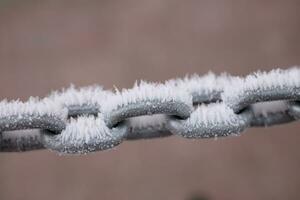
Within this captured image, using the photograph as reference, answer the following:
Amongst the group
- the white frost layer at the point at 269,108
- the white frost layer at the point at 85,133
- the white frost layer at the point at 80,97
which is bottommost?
the white frost layer at the point at 85,133

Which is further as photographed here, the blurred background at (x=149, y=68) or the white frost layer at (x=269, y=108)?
the blurred background at (x=149, y=68)

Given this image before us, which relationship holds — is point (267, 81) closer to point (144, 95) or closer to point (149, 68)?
point (144, 95)

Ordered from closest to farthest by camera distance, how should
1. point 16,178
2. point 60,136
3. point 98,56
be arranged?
point 60,136 < point 16,178 < point 98,56

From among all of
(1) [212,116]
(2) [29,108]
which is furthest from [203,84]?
(2) [29,108]

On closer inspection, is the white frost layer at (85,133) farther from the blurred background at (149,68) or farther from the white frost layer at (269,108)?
the blurred background at (149,68)

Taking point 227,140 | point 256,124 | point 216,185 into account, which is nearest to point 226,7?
point 227,140

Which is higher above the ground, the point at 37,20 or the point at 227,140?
the point at 37,20

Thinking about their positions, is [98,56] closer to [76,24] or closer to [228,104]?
[76,24]

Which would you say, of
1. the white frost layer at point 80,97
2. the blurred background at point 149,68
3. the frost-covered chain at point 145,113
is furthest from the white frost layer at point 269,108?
the blurred background at point 149,68
